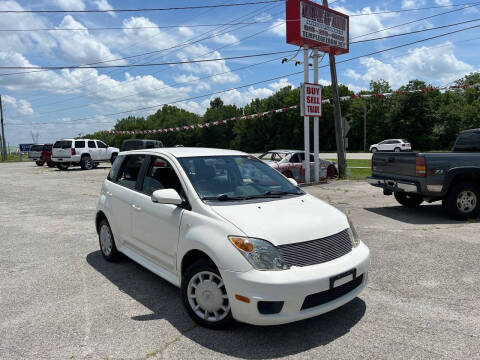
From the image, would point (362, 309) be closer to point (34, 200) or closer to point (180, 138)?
point (34, 200)

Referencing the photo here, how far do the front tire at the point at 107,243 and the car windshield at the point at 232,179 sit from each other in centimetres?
188

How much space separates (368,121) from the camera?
66.3 meters

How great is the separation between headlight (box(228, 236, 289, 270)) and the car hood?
57 mm

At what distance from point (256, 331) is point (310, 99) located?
1354 cm

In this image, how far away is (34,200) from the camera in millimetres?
12531

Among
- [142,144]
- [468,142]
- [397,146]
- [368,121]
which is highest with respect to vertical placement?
[368,121]

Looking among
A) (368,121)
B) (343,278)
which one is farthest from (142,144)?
(368,121)

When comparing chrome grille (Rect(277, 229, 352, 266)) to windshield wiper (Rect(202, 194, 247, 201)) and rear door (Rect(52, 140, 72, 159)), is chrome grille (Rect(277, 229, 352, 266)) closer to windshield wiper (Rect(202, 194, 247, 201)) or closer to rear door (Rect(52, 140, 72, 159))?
windshield wiper (Rect(202, 194, 247, 201))

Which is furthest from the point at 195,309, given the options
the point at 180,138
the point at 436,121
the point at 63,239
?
the point at 180,138

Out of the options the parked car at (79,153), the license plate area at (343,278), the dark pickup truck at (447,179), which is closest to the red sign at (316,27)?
the dark pickup truck at (447,179)

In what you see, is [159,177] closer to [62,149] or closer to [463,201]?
[463,201]

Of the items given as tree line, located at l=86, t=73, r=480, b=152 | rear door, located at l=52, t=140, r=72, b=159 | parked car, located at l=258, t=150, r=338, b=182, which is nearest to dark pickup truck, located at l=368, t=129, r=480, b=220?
parked car, located at l=258, t=150, r=338, b=182

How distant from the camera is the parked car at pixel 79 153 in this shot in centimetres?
2770

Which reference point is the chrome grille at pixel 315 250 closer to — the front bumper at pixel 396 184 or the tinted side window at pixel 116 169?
the tinted side window at pixel 116 169
